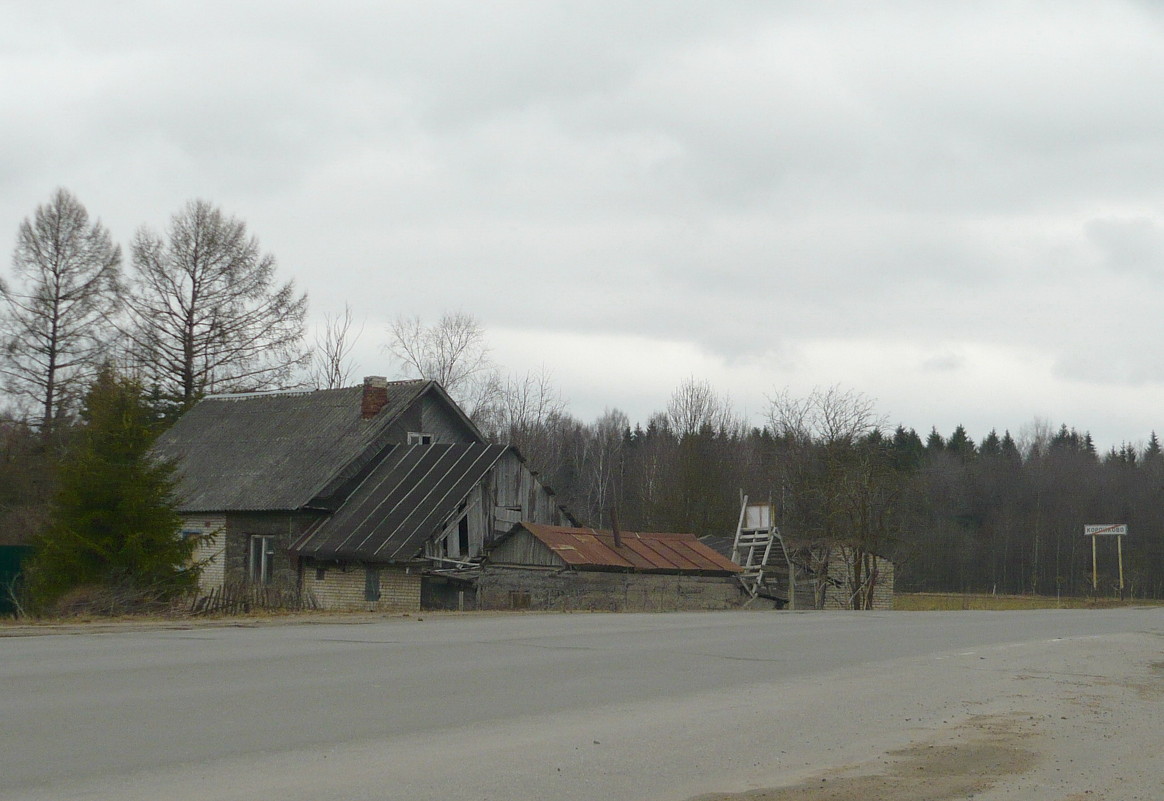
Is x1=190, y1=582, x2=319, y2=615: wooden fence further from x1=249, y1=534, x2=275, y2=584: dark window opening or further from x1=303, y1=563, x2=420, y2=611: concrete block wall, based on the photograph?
x1=249, y1=534, x2=275, y2=584: dark window opening

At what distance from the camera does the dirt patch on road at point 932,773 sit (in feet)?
24.6

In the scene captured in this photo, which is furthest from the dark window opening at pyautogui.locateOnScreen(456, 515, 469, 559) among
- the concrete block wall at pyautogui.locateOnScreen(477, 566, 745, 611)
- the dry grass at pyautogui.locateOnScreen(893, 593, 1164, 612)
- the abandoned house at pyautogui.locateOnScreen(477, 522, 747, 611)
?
the dry grass at pyautogui.locateOnScreen(893, 593, 1164, 612)

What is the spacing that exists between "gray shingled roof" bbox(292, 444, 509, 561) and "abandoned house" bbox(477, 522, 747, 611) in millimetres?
2325

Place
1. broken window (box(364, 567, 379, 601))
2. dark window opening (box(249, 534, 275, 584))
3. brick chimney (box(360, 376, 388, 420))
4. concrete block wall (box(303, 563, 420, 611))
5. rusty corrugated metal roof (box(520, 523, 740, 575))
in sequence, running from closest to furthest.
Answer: rusty corrugated metal roof (box(520, 523, 740, 575)) < concrete block wall (box(303, 563, 420, 611)) < broken window (box(364, 567, 379, 601)) < dark window opening (box(249, 534, 275, 584)) < brick chimney (box(360, 376, 388, 420))

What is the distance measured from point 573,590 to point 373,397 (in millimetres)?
13595

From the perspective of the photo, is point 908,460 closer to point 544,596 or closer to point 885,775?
point 544,596

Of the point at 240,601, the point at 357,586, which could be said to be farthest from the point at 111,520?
A: the point at 357,586

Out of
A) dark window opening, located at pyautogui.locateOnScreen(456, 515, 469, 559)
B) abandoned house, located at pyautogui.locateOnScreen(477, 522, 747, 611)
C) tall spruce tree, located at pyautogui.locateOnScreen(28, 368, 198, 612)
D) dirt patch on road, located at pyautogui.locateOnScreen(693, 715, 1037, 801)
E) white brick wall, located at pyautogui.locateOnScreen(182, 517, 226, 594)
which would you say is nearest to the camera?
dirt patch on road, located at pyautogui.locateOnScreen(693, 715, 1037, 801)

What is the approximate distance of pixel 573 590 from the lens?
34.8 m

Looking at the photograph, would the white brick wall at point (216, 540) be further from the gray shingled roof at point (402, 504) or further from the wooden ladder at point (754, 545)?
the wooden ladder at point (754, 545)

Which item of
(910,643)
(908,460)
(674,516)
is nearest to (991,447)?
(908,460)

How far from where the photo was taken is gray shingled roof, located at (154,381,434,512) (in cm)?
4178

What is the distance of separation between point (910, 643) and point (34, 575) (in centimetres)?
1899

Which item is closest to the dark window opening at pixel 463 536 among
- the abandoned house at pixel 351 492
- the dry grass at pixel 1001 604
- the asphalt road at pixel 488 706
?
the abandoned house at pixel 351 492
